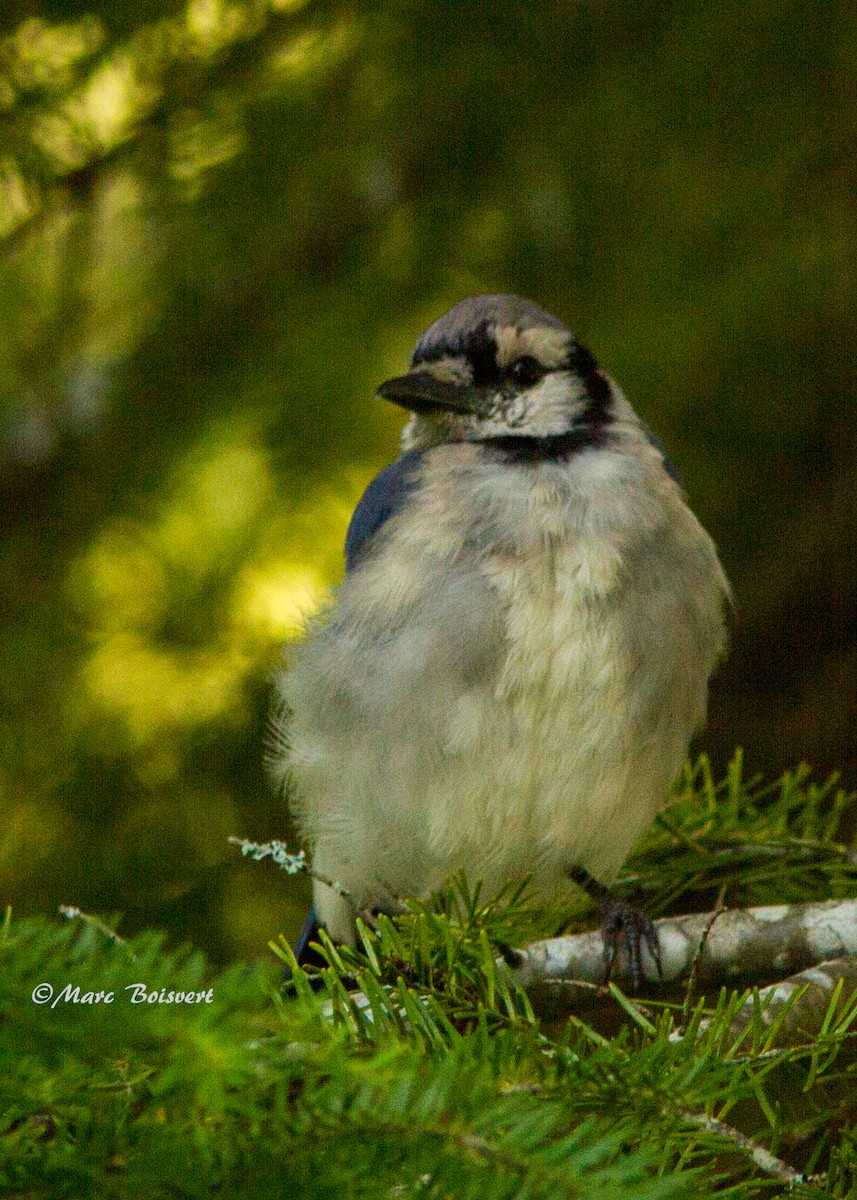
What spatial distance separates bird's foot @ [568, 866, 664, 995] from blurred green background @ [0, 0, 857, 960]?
0.48 metres

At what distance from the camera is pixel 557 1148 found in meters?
0.76

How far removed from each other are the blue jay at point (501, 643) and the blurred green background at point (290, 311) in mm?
223

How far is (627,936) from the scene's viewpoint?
1647 mm

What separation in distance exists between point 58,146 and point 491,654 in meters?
0.94

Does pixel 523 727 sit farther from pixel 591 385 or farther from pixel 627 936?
pixel 591 385

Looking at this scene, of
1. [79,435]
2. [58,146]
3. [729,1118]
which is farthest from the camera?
[79,435]

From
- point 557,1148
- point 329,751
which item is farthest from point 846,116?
point 557,1148

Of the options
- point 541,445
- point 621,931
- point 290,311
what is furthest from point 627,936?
point 290,311

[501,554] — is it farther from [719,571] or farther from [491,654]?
[719,571]

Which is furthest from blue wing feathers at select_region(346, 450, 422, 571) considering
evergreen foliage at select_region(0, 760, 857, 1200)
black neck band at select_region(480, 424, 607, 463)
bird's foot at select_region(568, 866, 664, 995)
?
evergreen foliage at select_region(0, 760, 857, 1200)

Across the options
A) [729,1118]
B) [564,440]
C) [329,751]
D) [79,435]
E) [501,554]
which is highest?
[79,435]

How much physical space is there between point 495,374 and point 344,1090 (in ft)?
4.57

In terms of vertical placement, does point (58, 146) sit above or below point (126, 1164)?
above

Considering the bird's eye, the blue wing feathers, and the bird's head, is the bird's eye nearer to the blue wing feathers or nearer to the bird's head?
the bird's head
